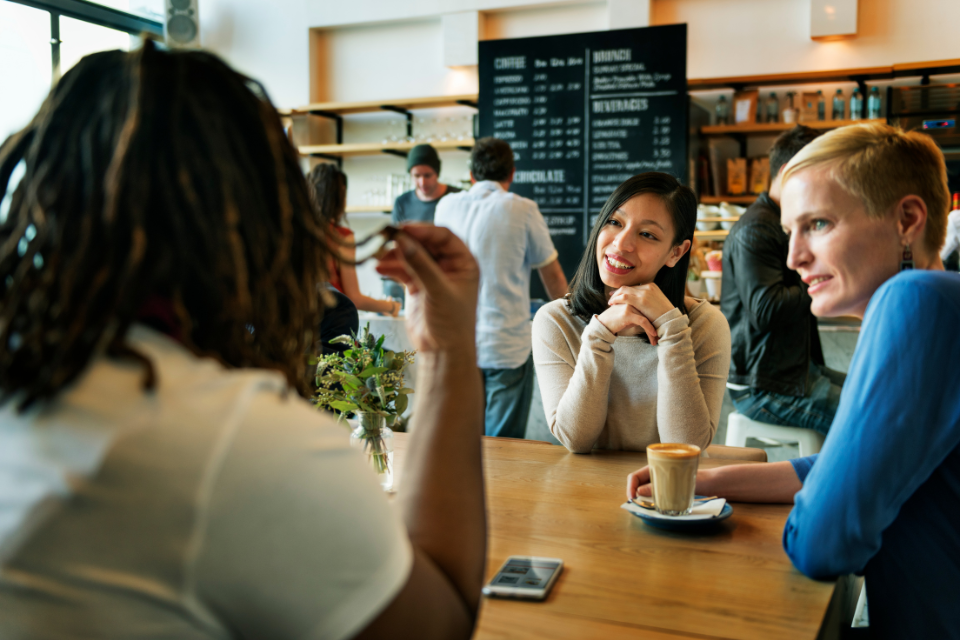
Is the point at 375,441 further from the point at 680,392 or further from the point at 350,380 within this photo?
the point at 680,392

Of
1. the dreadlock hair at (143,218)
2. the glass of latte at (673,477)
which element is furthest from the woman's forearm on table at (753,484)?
the dreadlock hair at (143,218)

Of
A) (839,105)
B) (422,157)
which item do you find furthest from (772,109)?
(422,157)

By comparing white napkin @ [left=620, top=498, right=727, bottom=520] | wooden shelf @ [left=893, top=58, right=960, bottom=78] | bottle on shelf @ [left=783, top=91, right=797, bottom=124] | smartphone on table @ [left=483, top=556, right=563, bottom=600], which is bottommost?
smartphone on table @ [left=483, top=556, right=563, bottom=600]

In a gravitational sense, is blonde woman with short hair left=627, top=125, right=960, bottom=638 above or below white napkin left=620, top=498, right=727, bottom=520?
above

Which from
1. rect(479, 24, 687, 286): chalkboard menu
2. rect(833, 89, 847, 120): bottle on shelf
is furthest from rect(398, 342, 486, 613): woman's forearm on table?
rect(833, 89, 847, 120): bottle on shelf

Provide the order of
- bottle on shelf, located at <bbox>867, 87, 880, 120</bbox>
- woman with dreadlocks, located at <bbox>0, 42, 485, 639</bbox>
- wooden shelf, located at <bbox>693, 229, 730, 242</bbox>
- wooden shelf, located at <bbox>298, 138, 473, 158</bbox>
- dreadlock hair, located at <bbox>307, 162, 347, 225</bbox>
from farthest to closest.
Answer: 1. wooden shelf, located at <bbox>298, 138, 473, 158</bbox>
2. bottle on shelf, located at <bbox>867, 87, 880, 120</bbox>
3. wooden shelf, located at <bbox>693, 229, 730, 242</bbox>
4. dreadlock hair, located at <bbox>307, 162, 347, 225</bbox>
5. woman with dreadlocks, located at <bbox>0, 42, 485, 639</bbox>

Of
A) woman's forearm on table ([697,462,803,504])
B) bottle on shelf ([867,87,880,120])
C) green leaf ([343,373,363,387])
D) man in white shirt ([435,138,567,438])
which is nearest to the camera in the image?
woman's forearm on table ([697,462,803,504])

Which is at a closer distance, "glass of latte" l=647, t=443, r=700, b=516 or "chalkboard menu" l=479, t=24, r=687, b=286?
"glass of latte" l=647, t=443, r=700, b=516

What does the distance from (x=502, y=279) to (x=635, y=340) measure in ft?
5.51

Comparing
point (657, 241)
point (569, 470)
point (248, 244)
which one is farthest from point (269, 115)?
point (657, 241)

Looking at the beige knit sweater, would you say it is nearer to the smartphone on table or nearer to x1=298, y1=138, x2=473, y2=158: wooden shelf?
the smartphone on table

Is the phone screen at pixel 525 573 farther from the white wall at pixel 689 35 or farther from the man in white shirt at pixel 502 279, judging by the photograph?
the white wall at pixel 689 35

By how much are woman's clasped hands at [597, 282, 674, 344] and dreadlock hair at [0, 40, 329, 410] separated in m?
1.24

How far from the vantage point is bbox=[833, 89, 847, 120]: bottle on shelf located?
5.18 meters
